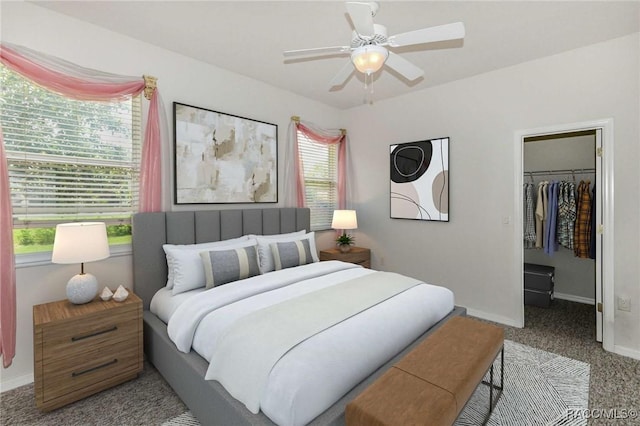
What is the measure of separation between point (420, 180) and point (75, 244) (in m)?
3.62

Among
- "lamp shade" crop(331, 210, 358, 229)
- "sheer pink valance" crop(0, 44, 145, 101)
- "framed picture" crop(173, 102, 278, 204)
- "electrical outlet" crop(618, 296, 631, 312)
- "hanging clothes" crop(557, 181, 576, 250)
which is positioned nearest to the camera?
"sheer pink valance" crop(0, 44, 145, 101)

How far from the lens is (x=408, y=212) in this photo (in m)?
4.16

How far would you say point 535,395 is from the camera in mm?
2197

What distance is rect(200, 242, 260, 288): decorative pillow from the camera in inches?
102

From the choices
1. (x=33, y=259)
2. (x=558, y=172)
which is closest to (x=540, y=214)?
(x=558, y=172)

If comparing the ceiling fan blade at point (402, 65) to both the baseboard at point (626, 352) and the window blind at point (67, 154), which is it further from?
the baseboard at point (626, 352)

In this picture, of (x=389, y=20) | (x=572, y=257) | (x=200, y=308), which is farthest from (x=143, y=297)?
(x=572, y=257)

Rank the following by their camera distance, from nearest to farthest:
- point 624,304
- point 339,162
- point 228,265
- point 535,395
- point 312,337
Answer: point 312,337 → point 535,395 → point 228,265 → point 624,304 → point 339,162

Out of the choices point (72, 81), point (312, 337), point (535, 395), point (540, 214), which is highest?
point (72, 81)

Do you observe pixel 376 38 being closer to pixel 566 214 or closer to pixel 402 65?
pixel 402 65

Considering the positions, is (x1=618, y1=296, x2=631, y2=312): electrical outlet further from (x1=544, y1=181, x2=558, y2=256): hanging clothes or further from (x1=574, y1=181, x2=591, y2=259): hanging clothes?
(x1=544, y1=181, x2=558, y2=256): hanging clothes

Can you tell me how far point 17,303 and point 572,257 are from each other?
5941 mm

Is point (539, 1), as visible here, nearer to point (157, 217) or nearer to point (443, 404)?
point (443, 404)

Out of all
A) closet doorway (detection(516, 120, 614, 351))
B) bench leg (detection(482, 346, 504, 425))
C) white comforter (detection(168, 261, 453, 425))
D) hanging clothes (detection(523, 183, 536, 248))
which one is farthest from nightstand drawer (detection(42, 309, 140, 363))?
hanging clothes (detection(523, 183, 536, 248))
